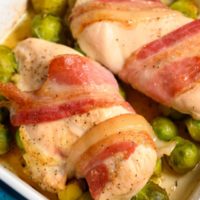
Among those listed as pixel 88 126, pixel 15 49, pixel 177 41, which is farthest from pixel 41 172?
pixel 177 41

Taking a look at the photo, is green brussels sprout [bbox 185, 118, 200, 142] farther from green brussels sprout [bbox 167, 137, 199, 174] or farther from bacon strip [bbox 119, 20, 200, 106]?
bacon strip [bbox 119, 20, 200, 106]

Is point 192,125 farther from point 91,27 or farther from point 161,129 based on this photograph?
point 91,27

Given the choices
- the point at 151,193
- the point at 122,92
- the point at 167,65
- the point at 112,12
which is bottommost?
the point at 151,193

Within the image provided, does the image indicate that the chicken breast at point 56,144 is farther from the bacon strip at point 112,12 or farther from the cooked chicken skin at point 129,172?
the bacon strip at point 112,12

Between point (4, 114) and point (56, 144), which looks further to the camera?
point (4, 114)

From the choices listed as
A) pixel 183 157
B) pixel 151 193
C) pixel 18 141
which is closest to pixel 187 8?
pixel 183 157

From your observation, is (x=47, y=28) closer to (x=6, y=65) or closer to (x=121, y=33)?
(x=6, y=65)
